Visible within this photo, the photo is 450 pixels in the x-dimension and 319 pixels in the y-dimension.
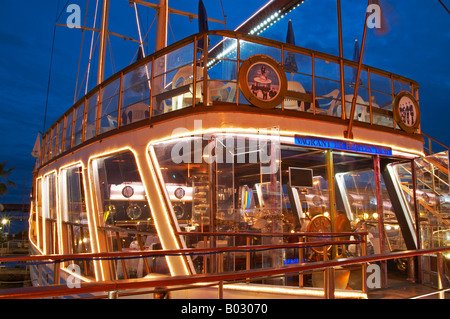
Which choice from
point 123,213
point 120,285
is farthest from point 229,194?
point 123,213

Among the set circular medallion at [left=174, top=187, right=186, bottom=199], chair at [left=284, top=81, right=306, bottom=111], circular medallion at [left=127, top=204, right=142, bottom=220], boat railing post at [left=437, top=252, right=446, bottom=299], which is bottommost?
boat railing post at [left=437, top=252, right=446, bottom=299]

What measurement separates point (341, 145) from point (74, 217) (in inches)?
319

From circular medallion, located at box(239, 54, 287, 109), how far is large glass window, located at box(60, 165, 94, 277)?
580cm

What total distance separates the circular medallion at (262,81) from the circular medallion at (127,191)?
18.2ft

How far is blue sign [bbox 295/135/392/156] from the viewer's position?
27.9 feet

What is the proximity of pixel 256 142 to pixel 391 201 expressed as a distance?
4.96m

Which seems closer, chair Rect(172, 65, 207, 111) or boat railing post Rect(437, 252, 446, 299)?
boat railing post Rect(437, 252, 446, 299)

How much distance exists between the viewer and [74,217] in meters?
12.3

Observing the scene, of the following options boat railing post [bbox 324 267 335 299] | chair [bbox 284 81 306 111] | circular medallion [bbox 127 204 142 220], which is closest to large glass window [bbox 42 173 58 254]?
circular medallion [bbox 127 204 142 220]

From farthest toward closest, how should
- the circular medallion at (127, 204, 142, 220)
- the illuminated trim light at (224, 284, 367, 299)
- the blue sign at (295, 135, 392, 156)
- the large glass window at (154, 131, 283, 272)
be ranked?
the circular medallion at (127, 204, 142, 220) → the blue sign at (295, 135, 392, 156) → the large glass window at (154, 131, 283, 272) → the illuminated trim light at (224, 284, 367, 299)

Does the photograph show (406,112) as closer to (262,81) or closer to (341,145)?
(341,145)

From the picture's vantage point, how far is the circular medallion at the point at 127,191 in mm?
11909

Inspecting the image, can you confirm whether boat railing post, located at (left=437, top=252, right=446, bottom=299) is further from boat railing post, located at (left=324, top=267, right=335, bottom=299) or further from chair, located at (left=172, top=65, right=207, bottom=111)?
chair, located at (left=172, top=65, right=207, bottom=111)
